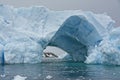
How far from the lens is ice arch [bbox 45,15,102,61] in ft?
80.4

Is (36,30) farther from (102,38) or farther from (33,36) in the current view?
(102,38)

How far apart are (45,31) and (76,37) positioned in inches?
110

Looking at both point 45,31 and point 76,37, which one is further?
point 76,37

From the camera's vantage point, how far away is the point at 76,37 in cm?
2639

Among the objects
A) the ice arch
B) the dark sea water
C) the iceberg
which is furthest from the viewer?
the ice arch

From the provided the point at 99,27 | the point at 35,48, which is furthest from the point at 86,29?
the point at 35,48

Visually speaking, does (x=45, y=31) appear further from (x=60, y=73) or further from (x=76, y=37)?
(x=60, y=73)

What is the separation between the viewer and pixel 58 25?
2464 centimetres

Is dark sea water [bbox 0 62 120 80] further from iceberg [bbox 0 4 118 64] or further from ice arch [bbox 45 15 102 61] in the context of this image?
ice arch [bbox 45 15 102 61]

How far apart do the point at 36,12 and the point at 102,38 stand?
509 cm

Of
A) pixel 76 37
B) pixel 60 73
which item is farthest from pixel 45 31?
pixel 60 73

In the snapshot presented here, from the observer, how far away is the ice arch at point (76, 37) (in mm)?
24506

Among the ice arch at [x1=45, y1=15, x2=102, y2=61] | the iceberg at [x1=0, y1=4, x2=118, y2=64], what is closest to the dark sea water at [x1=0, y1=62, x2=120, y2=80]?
the iceberg at [x1=0, y1=4, x2=118, y2=64]

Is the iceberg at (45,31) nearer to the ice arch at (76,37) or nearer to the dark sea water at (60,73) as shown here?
the ice arch at (76,37)
